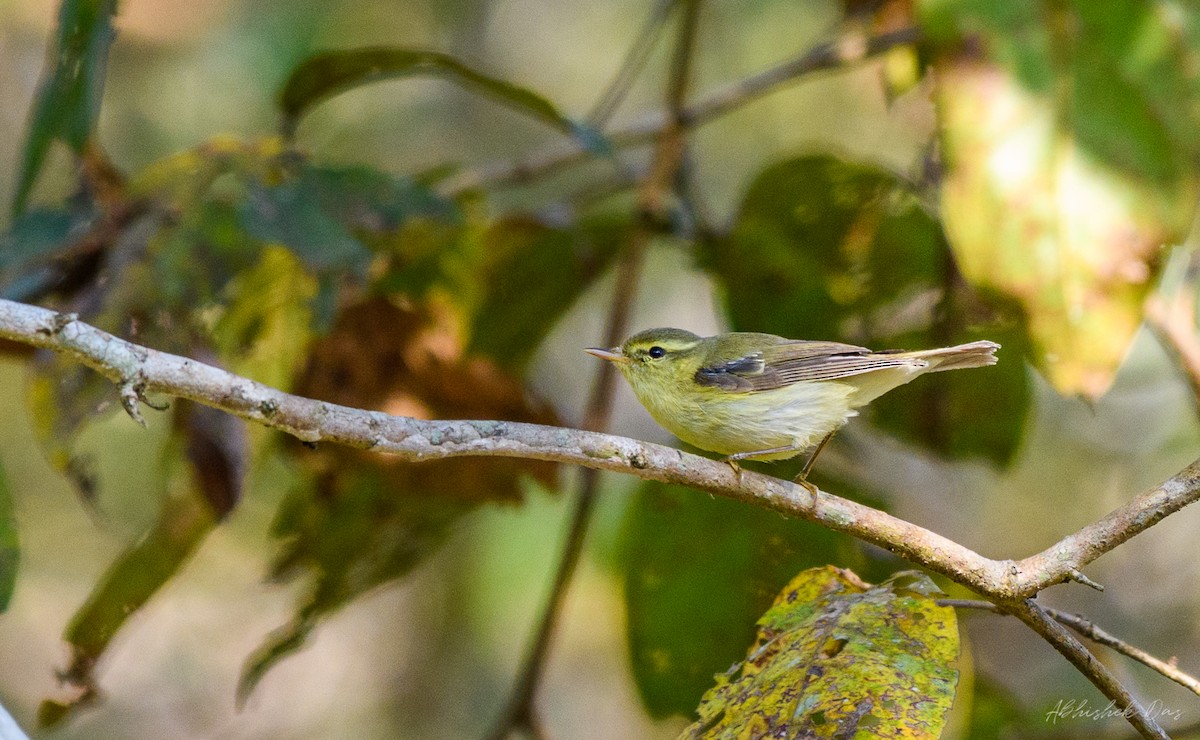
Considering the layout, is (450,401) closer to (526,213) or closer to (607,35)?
(526,213)

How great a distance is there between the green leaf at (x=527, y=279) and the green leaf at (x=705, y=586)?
89 cm

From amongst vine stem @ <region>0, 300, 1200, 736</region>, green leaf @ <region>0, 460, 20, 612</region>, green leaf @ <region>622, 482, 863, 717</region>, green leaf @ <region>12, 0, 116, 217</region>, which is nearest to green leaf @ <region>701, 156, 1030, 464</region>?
green leaf @ <region>622, 482, 863, 717</region>

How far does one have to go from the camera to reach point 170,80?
6.21m

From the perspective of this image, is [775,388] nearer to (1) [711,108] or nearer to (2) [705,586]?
(2) [705,586]

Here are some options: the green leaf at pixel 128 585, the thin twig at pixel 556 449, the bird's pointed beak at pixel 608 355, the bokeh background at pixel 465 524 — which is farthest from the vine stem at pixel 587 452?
the bokeh background at pixel 465 524

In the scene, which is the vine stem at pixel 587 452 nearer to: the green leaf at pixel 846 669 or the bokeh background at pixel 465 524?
the green leaf at pixel 846 669

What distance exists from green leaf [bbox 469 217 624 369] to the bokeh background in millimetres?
1533

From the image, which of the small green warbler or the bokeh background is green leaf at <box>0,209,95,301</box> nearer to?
the small green warbler

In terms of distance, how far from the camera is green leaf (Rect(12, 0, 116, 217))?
2.41 m

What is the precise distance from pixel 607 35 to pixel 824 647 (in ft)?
18.8

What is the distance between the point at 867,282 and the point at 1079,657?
172 cm

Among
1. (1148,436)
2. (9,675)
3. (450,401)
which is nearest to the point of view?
(450,401)

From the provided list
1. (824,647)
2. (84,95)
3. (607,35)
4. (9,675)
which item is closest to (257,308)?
(84,95)

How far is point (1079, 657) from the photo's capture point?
68.6 inches
